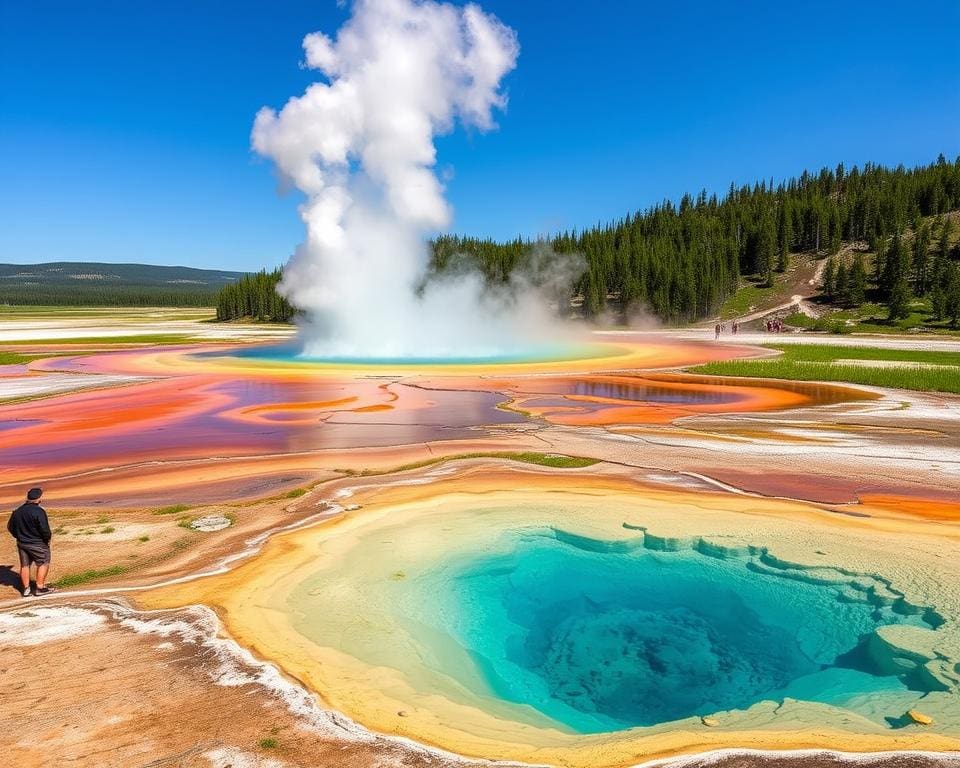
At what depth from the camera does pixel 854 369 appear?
30391 millimetres

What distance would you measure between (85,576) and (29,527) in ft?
3.45

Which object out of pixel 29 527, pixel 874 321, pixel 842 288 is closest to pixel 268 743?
pixel 29 527

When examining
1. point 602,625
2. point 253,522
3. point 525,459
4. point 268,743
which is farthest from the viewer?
point 525,459

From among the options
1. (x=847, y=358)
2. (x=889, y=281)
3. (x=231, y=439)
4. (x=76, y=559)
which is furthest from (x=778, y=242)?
(x=76, y=559)

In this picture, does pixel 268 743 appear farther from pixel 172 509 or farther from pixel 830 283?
pixel 830 283

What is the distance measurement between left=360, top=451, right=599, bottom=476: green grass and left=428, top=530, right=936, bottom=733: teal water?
14.6 feet

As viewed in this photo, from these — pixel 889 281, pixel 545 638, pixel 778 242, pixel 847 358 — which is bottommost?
pixel 545 638

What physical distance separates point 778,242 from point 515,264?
1714 inches

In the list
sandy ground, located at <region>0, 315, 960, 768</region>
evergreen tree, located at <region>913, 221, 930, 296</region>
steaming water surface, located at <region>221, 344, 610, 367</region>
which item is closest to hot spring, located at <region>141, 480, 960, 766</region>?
sandy ground, located at <region>0, 315, 960, 768</region>

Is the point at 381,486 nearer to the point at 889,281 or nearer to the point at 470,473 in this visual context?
the point at 470,473

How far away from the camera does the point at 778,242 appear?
348 ft

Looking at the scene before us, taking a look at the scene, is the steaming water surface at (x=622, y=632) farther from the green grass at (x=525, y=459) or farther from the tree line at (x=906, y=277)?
the tree line at (x=906, y=277)

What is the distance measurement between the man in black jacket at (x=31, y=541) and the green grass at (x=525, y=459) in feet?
21.9

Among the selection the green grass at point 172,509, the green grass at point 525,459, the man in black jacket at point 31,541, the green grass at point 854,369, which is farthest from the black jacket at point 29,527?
the green grass at point 854,369
